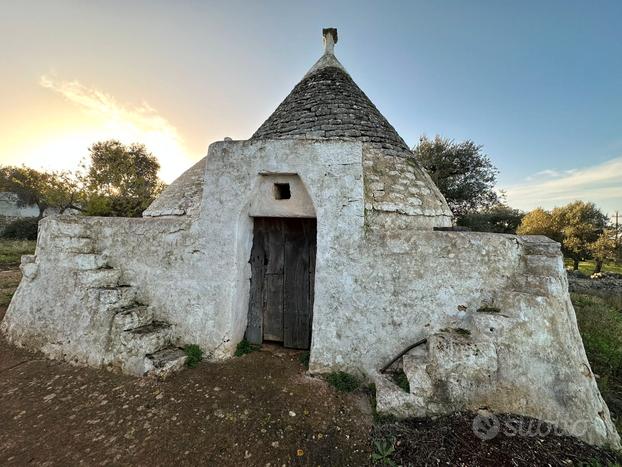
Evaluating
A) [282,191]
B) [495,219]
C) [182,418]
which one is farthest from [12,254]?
[495,219]

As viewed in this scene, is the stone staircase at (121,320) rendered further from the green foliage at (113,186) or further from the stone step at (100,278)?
the green foliage at (113,186)

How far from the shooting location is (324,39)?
6266mm

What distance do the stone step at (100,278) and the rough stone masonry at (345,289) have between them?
2 cm

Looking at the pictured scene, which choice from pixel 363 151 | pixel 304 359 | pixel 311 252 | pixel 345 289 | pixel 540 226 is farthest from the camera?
pixel 540 226

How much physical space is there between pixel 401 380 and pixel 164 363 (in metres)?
2.96

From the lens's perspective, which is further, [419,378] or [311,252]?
[311,252]

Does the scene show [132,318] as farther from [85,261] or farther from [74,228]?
[74,228]

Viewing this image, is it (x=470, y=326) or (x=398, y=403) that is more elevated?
(x=470, y=326)

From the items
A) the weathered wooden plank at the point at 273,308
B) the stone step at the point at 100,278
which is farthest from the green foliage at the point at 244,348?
the stone step at the point at 100,278

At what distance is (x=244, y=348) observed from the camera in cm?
378

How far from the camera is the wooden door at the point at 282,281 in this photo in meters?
4.07

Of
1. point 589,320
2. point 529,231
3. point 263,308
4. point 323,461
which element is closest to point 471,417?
point 323,461

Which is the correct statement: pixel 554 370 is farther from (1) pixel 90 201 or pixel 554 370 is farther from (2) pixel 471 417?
(1) pixel 90 201

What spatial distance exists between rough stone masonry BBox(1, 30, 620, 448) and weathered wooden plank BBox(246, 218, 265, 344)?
0.19 metres
